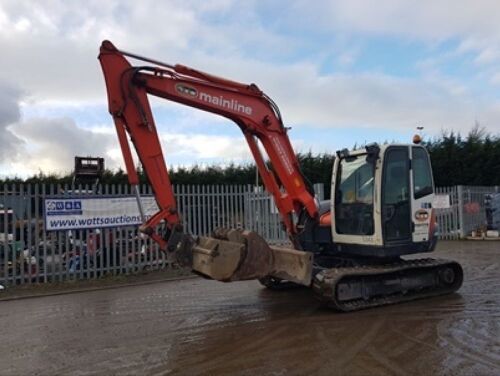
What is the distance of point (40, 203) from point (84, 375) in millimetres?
7582

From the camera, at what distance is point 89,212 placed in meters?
12.6

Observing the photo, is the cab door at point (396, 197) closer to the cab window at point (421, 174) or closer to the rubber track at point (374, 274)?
the cab window at point (421, 174)

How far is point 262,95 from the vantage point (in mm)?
8617

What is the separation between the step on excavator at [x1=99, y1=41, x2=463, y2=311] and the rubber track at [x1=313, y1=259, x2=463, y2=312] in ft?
0.06

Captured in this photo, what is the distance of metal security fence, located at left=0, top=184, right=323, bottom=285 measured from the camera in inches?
461

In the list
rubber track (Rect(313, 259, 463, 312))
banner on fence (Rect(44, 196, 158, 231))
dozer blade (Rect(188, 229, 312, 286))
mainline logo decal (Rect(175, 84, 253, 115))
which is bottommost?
rubber track (Rect(313, 259, 463, 312))

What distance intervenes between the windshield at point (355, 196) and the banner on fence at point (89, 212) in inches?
244

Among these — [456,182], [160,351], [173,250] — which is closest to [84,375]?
[160,351]

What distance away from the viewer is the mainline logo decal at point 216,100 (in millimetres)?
7884

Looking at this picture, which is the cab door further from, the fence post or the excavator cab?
the fence post

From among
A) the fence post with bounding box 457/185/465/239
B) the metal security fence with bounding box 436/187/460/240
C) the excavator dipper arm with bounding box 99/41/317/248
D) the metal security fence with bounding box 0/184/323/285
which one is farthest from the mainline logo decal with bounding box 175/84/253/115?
the fence post with bounding box 457/185/465/239

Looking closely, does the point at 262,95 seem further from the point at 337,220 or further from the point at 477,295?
the point at 477,295

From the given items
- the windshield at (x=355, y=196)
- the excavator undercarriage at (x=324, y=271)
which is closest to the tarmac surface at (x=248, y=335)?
the excavator undercarriage at (x=324, y=271)

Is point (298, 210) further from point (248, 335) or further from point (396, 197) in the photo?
point (248, 335)
